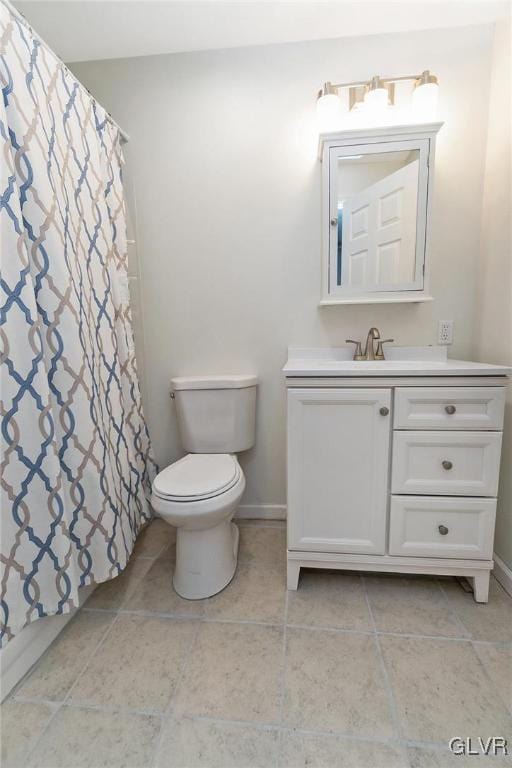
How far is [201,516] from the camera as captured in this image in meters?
1.15

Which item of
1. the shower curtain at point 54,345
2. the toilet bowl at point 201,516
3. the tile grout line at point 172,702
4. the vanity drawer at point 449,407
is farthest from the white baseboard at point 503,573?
the shower curtain at point 54,345

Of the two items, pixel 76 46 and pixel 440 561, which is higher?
pixel 76 46

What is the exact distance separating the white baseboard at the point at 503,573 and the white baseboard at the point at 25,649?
64.8 inches

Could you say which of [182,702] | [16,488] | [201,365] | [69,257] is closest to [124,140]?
[69,257]

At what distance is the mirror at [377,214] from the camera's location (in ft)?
4.47

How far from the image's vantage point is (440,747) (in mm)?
799

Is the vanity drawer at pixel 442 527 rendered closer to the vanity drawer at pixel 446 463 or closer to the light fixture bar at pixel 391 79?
the vanity drawer at pixel 446 463

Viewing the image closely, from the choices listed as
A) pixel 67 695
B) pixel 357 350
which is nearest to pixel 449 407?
pixel 357 350

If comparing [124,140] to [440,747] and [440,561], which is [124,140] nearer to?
[440,561]

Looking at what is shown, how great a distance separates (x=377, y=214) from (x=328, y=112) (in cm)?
46

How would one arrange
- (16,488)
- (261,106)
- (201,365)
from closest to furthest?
(16,488), (261,106), (201,365)

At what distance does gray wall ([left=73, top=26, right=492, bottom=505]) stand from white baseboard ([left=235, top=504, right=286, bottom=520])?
0.78ft

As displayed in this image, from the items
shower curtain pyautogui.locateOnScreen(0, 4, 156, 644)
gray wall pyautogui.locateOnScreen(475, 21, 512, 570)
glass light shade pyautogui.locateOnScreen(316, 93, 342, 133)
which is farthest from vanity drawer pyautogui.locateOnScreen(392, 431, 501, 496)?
glass light shade pyautogui.locateOnScreen(316, 93, 342, 133)

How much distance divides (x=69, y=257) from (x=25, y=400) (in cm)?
48
